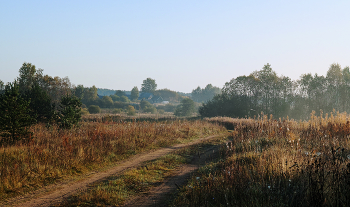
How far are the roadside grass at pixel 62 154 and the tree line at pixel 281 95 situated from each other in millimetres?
42967

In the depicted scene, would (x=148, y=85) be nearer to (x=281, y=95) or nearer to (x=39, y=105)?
(x=281, y=95)

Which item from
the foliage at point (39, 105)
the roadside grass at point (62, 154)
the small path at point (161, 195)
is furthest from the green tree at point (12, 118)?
the small path at point (161, 195)

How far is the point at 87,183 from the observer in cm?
711

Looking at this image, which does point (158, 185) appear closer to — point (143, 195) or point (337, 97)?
point (143, 195)

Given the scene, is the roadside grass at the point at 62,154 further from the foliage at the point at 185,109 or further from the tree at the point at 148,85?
the tree at the point at 148,85

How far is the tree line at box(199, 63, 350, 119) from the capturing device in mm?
49375

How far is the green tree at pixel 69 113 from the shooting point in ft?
44.3

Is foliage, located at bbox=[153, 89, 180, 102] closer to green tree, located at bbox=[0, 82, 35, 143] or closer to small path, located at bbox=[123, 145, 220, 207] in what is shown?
green tree, located at bbox=[0, 82, 35, 143]

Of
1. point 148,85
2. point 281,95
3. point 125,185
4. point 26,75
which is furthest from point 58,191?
point 148,85

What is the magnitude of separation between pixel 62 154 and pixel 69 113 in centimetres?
562

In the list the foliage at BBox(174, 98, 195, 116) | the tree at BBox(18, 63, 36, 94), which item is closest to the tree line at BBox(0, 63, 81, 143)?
the tree at BBox(18, 63, 36, 94)

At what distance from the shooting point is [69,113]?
13805mm

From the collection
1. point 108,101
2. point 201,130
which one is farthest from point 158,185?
point 108,101

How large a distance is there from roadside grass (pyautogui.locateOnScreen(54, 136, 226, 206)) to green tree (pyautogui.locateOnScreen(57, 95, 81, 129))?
265 inches
